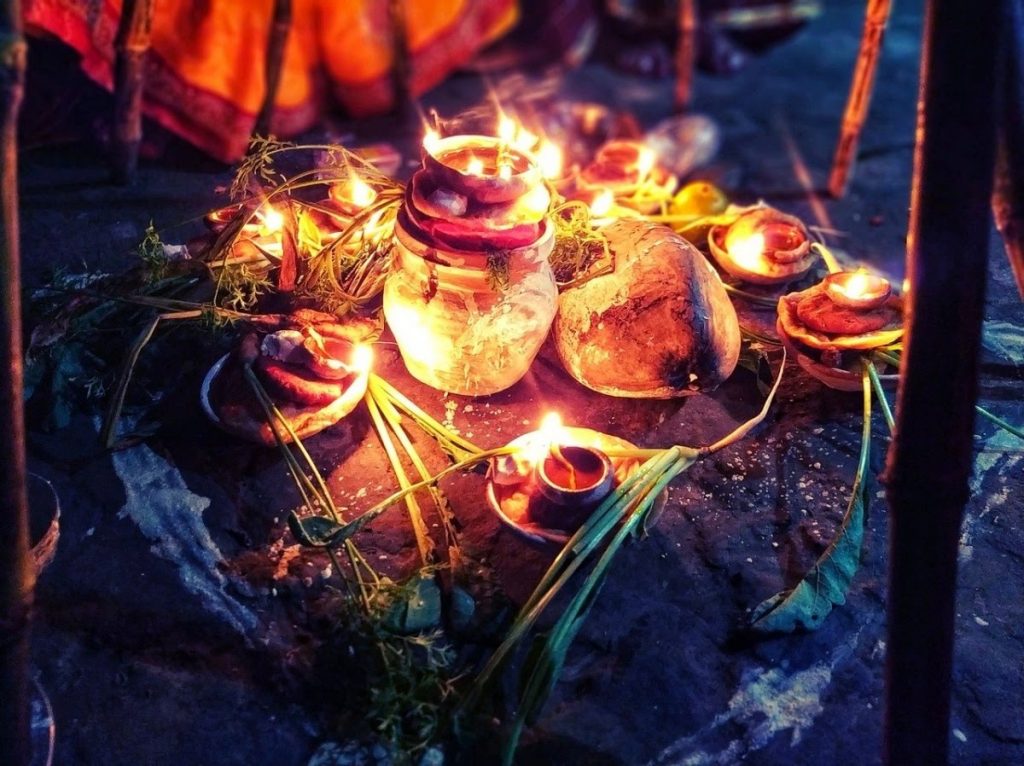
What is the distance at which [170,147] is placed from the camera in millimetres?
5496

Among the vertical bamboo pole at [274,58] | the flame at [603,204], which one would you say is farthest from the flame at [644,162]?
the vertical bamboo pole at [274,58]

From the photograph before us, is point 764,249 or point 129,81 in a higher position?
point 129,81

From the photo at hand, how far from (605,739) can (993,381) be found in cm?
251

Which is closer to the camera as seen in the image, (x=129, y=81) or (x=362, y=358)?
(x=362, y=358)

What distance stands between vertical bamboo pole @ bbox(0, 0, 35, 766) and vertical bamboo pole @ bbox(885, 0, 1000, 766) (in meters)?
2.09

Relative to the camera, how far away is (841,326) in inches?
141

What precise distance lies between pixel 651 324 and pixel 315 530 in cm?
153

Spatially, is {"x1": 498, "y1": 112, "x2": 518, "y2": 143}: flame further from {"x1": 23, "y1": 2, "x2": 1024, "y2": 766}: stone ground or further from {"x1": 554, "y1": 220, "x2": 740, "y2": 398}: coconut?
{"x1": 23, "y1": 2, "x2": 1024, "y2": 766}: stone ground

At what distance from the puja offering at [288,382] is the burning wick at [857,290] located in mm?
1973

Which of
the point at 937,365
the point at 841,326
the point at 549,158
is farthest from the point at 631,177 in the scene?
the point at 937,365

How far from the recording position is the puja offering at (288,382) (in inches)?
128

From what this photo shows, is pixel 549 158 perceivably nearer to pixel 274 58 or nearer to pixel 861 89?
pixel 274 58

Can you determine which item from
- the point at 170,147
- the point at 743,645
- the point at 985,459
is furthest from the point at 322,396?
A: the point at 170,147

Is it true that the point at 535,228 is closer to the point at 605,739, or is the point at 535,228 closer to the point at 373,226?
the point at 373,226
